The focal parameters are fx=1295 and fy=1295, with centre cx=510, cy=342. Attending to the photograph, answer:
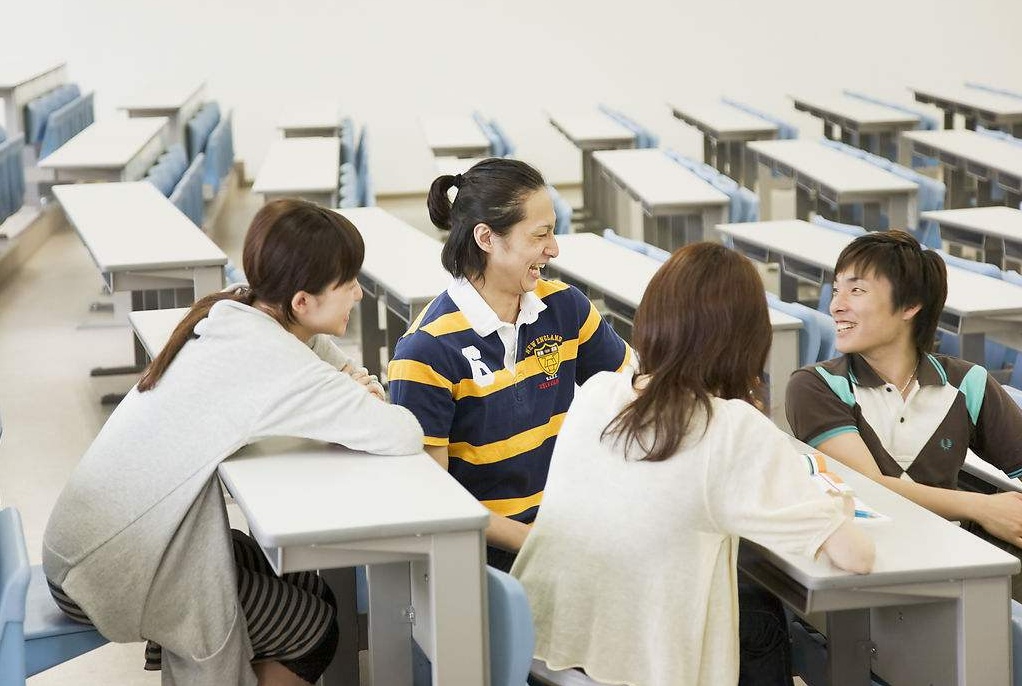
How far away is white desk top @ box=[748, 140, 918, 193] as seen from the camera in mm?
5840

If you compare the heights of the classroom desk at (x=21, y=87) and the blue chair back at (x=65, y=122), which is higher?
the classroom desk at (x=21, y=87)

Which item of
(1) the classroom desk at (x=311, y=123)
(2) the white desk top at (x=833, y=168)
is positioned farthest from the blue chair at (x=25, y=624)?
(1) the classroom desk at (x=311, y=123)

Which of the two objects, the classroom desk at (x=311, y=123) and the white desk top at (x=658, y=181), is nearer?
the white desk top at (x=658, y=181)

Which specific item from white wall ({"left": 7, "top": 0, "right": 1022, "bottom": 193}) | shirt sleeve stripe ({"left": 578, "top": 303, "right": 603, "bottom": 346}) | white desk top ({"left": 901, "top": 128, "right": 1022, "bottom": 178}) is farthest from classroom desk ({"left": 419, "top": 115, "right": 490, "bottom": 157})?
shirt sleeve stripe ({"left": 578, "top": 303, "right": 603, "bottom": 346})

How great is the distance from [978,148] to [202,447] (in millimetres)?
5875

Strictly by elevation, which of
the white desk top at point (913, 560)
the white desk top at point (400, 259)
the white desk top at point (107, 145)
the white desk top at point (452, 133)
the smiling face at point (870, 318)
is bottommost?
the white desk top at point (400, 259)

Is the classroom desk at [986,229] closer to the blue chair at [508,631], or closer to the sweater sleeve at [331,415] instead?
the sweater sleeve at [331,415]

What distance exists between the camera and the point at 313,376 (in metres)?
1.96

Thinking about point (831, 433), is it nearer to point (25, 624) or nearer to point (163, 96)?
point (25, 624)

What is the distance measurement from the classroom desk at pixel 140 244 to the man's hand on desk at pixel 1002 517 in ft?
8.85

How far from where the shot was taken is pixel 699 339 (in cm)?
183

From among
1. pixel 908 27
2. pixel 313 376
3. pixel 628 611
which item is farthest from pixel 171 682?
pixel 908 27

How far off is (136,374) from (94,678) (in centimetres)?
268

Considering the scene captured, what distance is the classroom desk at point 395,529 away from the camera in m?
1.68
